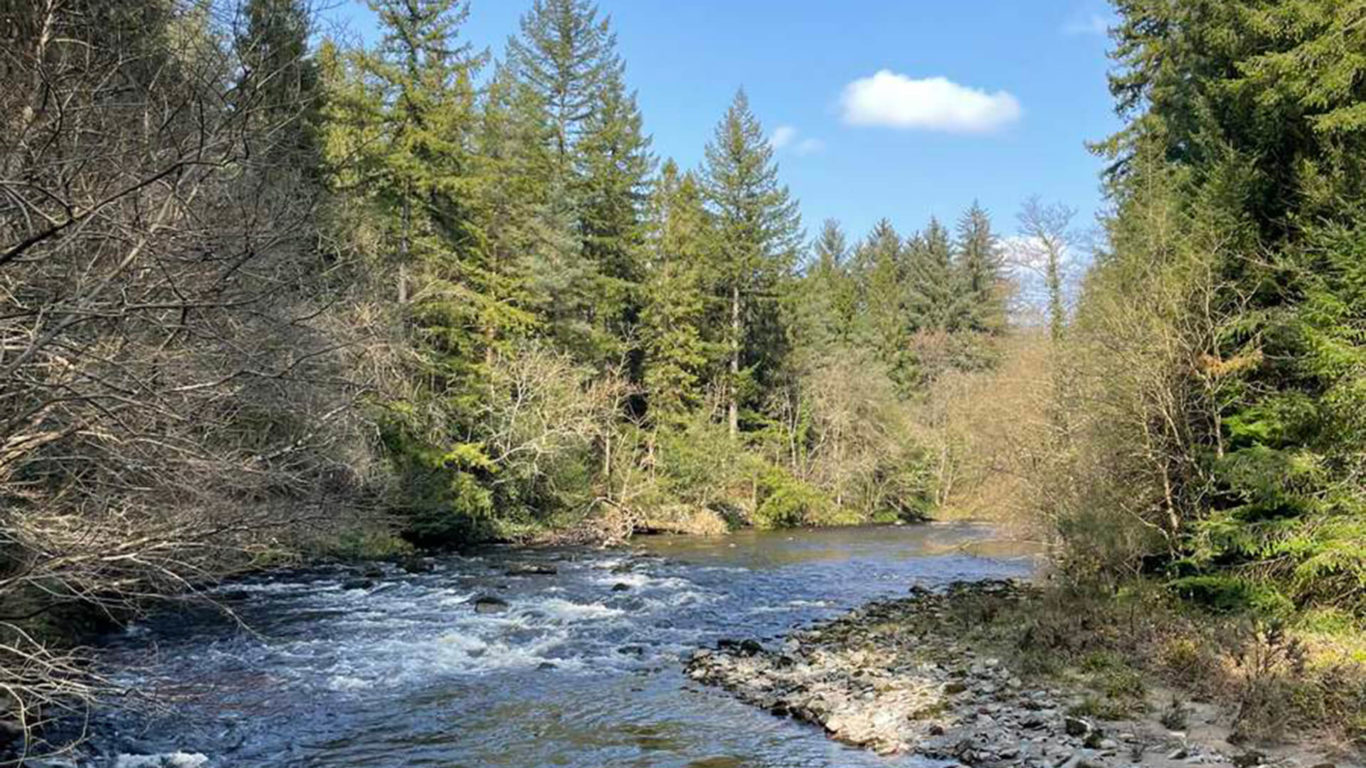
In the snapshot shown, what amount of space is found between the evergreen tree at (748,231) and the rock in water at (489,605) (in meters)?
23.6

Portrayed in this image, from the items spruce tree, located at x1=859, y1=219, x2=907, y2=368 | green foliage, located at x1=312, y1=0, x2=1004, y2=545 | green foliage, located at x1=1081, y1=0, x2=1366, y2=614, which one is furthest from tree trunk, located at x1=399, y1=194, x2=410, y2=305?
spruce tree, located at x1=859, y1=219, x2=907, y2=368

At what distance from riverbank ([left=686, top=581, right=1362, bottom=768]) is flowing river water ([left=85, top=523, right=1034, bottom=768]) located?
0.62 metres

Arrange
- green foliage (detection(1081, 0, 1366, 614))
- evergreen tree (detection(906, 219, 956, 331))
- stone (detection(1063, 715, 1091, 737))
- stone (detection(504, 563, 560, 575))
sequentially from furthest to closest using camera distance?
evergreen tree (detection(906, 219, 956, 331)) → stone (detection(504, 563, 560, 575)) → green foliage (detection(1081, 0, 1366, 614)) → stone (detection(1063, 715, 1091, 737))

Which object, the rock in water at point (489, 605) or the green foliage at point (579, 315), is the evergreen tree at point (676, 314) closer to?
the green foliage at point (579, 315)

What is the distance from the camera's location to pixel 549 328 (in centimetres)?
3103

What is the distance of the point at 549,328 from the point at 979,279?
42074mm

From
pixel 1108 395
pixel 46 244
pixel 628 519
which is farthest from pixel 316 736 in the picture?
pixel 628 519

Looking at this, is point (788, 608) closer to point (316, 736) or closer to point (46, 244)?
point (316, 736)

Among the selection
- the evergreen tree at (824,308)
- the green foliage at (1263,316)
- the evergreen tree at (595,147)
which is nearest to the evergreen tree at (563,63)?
the evergreen tree at (595,147)

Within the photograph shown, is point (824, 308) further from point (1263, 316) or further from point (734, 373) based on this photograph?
point (1263, 316)

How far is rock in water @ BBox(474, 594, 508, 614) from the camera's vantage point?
627 inches

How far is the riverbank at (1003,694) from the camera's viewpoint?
315 inches

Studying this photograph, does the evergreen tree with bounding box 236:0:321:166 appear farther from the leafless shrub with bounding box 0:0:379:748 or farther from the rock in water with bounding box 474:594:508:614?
the rock in water with bounding box 474:594:508:614

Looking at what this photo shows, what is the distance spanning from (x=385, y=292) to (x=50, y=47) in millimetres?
18727
